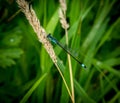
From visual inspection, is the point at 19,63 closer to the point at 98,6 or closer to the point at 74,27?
the point at 74,27

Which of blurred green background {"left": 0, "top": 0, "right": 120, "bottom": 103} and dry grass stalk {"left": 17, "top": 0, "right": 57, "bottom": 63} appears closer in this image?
dry grass stalk {"left": 17, "top": 0, "right": 57, "bottom": 63}

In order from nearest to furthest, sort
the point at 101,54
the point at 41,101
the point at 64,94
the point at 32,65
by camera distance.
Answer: the point at 64,94 < the point at 41,101 < the point at 32,65 < the point at 101,54

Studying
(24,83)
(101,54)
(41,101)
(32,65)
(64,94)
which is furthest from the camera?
(101,54)

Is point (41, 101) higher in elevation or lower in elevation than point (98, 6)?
lower

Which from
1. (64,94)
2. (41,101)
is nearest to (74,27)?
(64,94)

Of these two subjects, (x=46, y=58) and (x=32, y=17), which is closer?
(x=32, y=17)

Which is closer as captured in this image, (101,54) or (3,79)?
(3,79)

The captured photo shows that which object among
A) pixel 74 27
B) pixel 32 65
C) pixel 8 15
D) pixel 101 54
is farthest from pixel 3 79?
pixel 101 54

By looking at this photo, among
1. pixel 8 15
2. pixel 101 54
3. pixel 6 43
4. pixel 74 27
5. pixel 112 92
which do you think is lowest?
pixel 112 92

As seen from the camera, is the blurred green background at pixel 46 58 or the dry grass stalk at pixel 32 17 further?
the blurred green background at pixel 46 58
